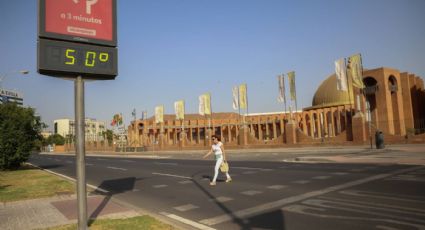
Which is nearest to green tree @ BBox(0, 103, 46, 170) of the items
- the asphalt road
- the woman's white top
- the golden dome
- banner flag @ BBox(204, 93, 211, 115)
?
the asphalt road

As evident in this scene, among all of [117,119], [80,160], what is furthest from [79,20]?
[117,119]

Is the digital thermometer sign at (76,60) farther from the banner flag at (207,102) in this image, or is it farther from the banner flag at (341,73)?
the banner flag at (207,102)

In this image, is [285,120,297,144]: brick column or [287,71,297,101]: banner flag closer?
[287,71,297,101]: banner flag

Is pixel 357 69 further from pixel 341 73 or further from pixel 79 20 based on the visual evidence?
pixel 79 20

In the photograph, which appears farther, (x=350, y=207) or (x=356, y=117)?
(x=356, y=117)

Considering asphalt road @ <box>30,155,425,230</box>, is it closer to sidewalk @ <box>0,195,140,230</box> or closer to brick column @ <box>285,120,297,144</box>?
sidewalk @ <box>0,195,140,230</box>

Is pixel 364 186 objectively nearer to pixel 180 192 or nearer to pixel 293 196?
pixel 293 196

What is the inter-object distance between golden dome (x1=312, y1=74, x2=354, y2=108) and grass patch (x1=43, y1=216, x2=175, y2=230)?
58110 millimetres

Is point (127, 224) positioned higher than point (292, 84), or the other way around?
point (292, 84)

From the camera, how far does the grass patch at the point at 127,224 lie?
6.99 meters

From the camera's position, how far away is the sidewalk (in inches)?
308

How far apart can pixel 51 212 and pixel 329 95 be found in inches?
2381

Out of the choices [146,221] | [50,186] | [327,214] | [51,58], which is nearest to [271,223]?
Answer: [327,214]

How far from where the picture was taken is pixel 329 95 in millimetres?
63875
